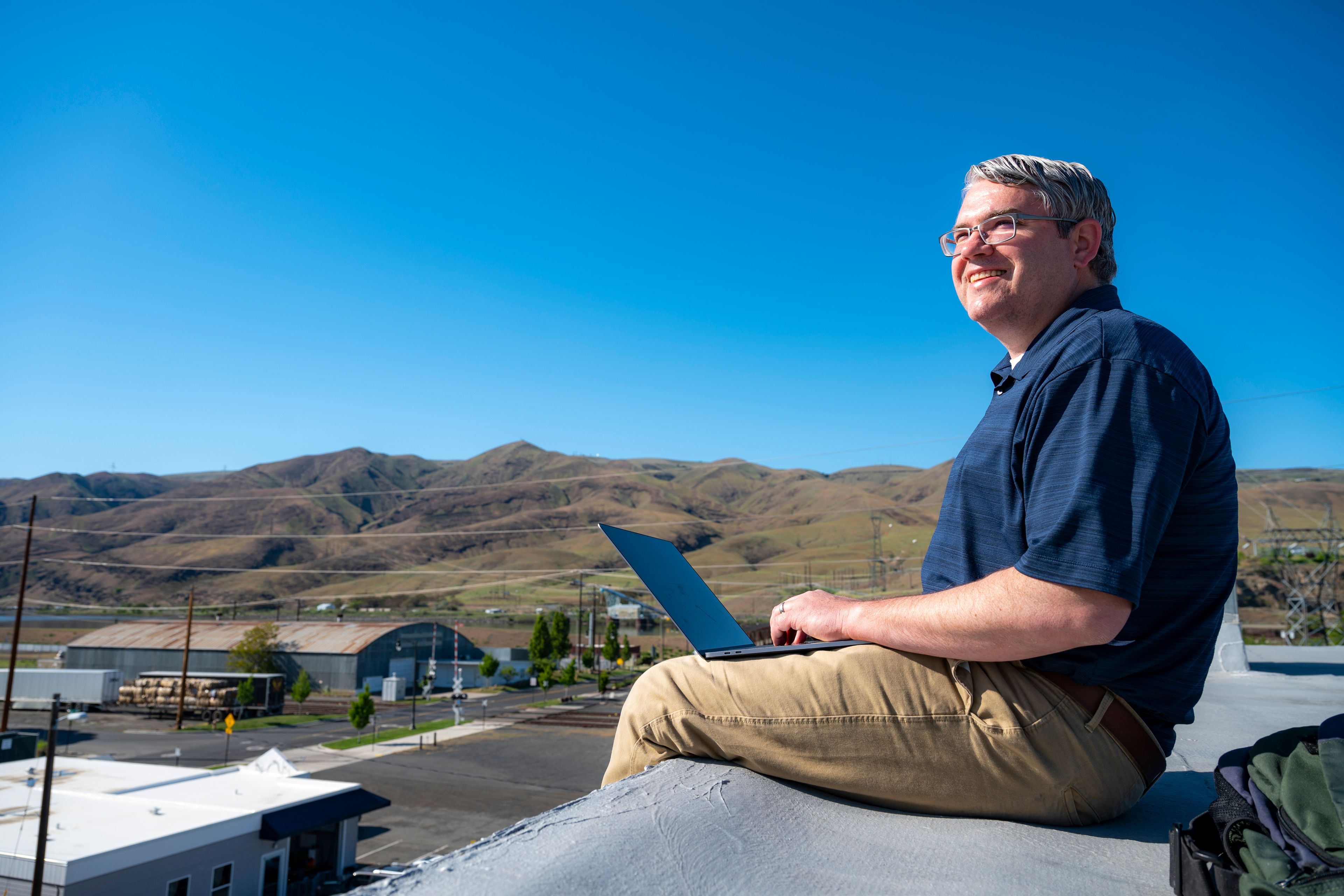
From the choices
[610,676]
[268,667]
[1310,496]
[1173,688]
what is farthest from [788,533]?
[1173,688]

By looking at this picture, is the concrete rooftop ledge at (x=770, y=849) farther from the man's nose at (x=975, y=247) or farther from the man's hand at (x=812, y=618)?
the man's nose at (x=975, y=247)

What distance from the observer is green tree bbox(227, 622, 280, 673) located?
50344mm

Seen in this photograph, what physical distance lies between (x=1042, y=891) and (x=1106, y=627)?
45cm

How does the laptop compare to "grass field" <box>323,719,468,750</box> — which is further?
"grass field" <box>323,719,468,750</box>

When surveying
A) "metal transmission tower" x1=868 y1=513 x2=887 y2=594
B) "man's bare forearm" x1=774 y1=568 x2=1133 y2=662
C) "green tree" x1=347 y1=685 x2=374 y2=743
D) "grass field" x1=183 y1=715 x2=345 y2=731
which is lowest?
"grass field" x1=183 y1=715 x2=345 y2=731

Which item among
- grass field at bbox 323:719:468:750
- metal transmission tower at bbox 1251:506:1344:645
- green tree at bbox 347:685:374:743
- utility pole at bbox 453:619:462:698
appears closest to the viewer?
metal transmission tower at bbox 1251:506:1344:645

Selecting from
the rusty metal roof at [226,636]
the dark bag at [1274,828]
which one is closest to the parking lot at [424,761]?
the rusty metal roof at [226,636]

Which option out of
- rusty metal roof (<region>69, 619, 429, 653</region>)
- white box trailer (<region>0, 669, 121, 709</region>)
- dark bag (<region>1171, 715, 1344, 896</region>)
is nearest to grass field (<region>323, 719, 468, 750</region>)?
rusty metal roof (<region>69, 619, 429, 653</region>)

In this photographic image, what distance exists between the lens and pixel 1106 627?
1354mm

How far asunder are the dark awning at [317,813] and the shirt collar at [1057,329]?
56.0 feet

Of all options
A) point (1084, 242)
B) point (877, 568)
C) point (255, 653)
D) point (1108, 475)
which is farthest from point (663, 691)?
point (877, 568)

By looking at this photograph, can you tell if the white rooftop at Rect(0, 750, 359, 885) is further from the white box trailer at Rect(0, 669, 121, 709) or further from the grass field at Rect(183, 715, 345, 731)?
the white box trailer at Rect(0, 669, 121, 709)

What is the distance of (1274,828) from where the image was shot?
44.9 inches

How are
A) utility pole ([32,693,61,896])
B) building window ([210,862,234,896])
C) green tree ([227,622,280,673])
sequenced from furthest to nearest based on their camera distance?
green tree ([227,622,280,673]), building window ([210,862,234,896]), utility pole ([32,693,61,896])
